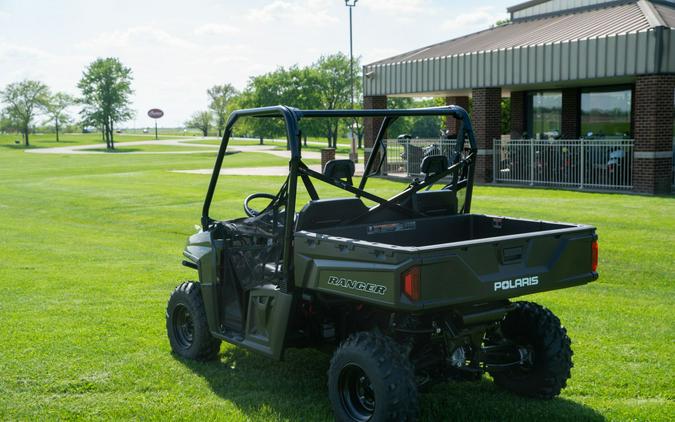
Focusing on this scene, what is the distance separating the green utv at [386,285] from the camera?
4.60 meters

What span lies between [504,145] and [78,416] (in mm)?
22225

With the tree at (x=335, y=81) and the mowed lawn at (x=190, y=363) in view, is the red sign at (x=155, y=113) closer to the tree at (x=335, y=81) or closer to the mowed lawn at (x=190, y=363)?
the tree at (x=335, y=81)

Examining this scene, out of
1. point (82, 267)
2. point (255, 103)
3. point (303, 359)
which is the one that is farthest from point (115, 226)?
point (255, 103)

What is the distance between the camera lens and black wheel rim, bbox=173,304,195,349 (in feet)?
21.7

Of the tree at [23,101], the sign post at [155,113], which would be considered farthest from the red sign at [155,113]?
the tree at [23,101]

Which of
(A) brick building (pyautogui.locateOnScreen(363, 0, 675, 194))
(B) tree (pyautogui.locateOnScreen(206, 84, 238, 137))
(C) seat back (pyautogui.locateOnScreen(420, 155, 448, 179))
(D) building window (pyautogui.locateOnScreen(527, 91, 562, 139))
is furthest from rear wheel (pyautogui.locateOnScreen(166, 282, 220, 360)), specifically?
(B) tree (pyautogui.locateOnScreen(206, 84, 238, 137))

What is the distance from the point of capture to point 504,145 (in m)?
26.1

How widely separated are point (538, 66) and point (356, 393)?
20.7 m

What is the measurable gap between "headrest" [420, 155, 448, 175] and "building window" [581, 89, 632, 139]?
1980 cm

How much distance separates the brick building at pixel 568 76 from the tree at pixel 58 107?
8161 cm

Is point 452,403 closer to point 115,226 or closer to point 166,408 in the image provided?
point 166,408

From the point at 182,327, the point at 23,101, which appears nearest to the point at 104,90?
the point at 23,101

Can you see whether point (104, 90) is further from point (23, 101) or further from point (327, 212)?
point (327, 212)

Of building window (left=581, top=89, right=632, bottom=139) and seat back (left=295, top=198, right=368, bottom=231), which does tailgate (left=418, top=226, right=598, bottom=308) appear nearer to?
seat back (left=295, top=198, right=368, bottom=231)
